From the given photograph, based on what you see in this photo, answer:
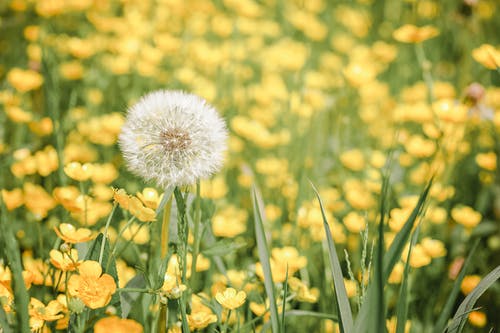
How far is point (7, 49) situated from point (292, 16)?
1.50 meters

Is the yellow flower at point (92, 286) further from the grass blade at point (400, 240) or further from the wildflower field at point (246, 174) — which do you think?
the grass blade at point (400, 240)

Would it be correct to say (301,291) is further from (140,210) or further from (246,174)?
(246,174)

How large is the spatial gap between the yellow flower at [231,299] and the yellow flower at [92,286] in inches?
8.2

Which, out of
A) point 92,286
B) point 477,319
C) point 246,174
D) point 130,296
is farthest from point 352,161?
point 92,286

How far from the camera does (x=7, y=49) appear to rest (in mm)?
2398

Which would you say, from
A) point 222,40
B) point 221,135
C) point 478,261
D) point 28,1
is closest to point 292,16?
point 222,40

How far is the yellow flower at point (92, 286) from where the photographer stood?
32.3 inches

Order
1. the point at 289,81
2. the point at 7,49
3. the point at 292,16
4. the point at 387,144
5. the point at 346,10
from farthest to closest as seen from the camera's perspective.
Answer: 1. the point at 346,10
2. the point at 292,16
3. the point at 289,81
4. the point at 7,49
5. the point at 387,144

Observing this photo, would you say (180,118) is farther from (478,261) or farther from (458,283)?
(478,261)

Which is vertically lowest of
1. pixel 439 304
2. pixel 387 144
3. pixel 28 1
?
pixel 439 304

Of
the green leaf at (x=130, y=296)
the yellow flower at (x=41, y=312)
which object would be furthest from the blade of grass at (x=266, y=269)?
the yellow flower at (x=41, y=312)

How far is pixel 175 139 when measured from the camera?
976 millimetres

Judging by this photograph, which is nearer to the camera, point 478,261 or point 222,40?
point 478,261

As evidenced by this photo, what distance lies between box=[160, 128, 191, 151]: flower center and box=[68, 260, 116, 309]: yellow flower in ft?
0.83
